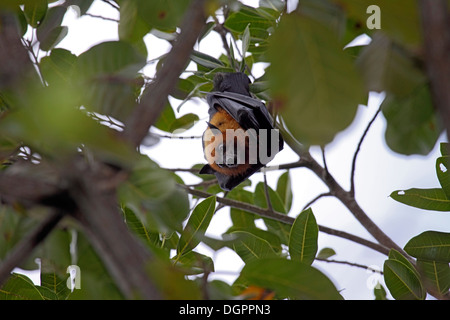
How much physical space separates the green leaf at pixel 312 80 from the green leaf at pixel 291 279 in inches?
8.1

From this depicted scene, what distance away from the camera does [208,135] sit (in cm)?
159

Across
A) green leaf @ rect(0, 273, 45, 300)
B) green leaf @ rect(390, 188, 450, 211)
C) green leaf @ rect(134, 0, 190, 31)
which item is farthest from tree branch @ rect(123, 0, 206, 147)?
green leaf @ rect(390, 188, 450, 211)

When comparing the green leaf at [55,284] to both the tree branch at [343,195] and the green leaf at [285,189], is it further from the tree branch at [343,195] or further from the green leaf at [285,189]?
the green leaf at [285,189]

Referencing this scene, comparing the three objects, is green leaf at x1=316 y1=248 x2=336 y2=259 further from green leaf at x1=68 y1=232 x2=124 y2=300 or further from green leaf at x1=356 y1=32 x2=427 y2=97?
green leaf at x1=356 y1=32 x2=427 y2=97

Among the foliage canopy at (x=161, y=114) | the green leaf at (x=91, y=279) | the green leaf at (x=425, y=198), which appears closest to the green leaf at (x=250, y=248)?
the foliage canopy at (x=161, y=114)

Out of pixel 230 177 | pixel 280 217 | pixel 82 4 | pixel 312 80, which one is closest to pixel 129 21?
pixel 82 4

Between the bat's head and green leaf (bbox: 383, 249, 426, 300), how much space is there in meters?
0.70

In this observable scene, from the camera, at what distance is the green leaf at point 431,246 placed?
1427 millimetres

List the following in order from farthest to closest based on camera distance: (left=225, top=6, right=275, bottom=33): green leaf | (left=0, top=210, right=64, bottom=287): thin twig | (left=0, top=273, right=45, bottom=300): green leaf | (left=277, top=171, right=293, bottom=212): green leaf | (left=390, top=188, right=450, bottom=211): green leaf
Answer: (left=277, top=171, right=293, bottom=212): green leaf
(left=225, top=6, right=275, bottom=33): green leaf
(left=390, top=188, right=450, bottom=211): green leaf
(left=0, top=273, right=45, bottom=300): green leaf
(left=0, top=210, right=64, bottom=287): thin twig

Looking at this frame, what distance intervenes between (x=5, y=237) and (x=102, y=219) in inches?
19.5

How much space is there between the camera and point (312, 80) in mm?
542

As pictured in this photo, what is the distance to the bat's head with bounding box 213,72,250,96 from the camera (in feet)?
5.17
